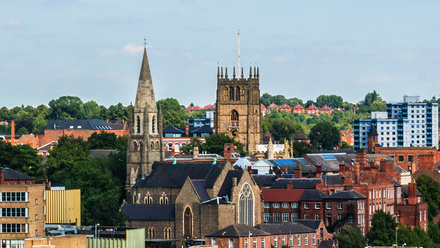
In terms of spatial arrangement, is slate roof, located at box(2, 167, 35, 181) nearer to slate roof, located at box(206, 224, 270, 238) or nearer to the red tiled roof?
the red tiled roof

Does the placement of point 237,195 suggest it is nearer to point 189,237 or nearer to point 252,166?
point 189,237

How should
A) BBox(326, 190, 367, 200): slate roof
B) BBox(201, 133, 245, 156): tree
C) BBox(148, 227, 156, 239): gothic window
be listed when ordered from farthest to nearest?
BBox(201, 133, 245, 156): tree, BBox(326, 190, 367, 200): slate roof, BBox(148, 227, 156, 239): gothic window

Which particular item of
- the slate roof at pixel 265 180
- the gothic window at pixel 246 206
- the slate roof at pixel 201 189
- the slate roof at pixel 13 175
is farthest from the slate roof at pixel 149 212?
the slate roof at pixel 265 180

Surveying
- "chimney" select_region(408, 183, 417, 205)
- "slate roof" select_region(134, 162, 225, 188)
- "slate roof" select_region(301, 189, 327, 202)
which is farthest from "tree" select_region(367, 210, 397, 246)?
"slate roof" select_region(134, 162, 225, 188)

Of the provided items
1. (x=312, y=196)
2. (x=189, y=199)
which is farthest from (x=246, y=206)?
(x=312, y=196)

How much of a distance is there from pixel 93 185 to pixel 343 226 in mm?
27759

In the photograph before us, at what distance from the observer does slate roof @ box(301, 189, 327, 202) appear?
130m

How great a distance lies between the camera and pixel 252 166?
6230 inches

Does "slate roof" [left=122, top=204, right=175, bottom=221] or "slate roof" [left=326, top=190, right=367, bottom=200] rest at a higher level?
"slate roof" [left=326, top=190, right=367, bottom=200]

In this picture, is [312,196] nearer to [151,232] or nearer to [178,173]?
[178,173]

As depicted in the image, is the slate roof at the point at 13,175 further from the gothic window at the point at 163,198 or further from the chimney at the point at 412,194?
the chimney at the point at 412,194

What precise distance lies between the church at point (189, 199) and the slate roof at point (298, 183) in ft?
40.4

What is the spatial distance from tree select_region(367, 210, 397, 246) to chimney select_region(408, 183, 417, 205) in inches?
546

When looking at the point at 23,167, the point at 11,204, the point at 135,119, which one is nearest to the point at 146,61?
the point at 135,119
